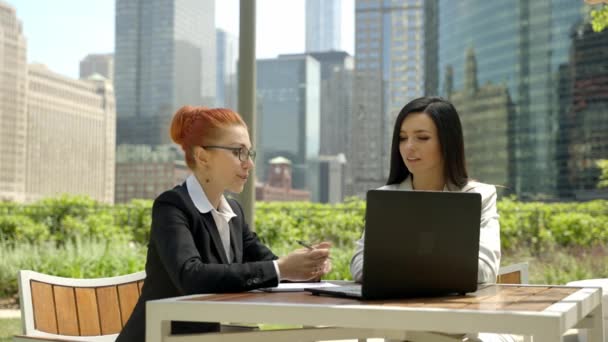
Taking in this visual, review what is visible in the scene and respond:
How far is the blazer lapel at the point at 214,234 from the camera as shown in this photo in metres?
2.11

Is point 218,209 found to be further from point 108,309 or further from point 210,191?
point 108,309

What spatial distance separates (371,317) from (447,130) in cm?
110

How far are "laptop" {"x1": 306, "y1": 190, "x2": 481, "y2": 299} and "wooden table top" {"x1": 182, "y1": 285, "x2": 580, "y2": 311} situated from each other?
0.11 ft

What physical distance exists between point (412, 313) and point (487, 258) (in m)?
0.79

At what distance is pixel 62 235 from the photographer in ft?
30.1

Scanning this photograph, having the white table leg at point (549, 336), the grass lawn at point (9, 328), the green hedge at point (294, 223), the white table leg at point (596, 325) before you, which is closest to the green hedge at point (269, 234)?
the green hedge at point (294, 223)

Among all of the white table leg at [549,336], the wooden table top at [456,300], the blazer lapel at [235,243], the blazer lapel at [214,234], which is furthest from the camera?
the blazer lapel at [235,243]

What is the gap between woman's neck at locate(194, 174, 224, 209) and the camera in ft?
7.21

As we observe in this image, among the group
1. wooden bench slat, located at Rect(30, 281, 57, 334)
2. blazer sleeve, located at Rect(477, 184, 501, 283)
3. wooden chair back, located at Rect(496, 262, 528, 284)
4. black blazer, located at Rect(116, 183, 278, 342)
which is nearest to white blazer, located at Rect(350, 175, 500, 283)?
blazer sleeve, located at Rect(477, 184, 501, 283)

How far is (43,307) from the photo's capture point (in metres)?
2.45

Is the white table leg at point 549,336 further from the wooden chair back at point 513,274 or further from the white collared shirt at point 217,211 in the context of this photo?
the wooden chair back at point 513,274

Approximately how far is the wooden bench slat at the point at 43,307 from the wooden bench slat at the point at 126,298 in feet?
0.83

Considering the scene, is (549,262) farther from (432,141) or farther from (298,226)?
(432,141)

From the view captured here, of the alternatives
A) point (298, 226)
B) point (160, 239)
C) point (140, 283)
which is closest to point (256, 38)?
point (140, 283)
